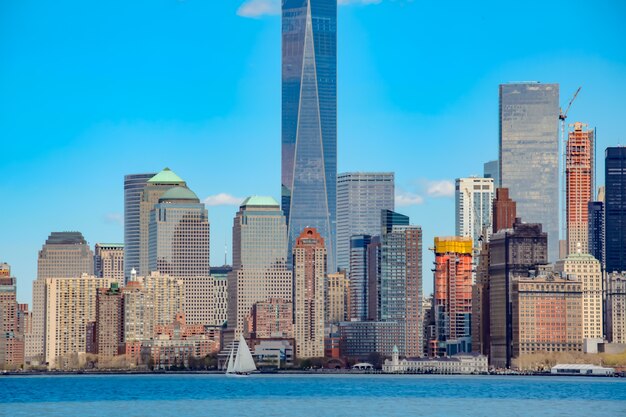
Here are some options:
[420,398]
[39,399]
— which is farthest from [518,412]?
[39,399]

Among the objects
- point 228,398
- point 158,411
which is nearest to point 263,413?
point 158,411

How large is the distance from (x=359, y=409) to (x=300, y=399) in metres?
26.7

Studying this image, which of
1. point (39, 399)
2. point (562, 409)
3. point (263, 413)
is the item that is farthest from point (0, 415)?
point (562, 409)

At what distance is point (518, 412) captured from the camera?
164m

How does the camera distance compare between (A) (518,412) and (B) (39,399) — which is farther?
(B) (39,399)

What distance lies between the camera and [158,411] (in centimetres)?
16562

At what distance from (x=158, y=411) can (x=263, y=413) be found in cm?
1052

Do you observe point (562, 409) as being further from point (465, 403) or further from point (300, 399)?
point (300, 399)

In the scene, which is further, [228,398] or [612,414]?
[228,398]

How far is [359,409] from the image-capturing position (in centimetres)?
16812

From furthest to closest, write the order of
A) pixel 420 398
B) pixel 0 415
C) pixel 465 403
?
pixel 420 398, pixel 465 403, pixel 0 415

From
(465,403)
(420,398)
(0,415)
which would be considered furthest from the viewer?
(420,398)

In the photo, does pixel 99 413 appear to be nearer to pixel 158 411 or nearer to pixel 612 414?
pixel 158 411

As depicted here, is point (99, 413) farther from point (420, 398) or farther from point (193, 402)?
point (420, 398)
